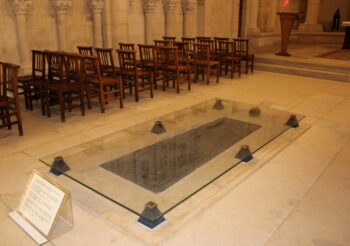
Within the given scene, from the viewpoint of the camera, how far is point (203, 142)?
133 inches

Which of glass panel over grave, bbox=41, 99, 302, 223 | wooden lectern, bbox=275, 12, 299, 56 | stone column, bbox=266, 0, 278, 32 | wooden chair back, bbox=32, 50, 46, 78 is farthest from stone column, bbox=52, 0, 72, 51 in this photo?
stone column, bbox=266, 0, 278, 32

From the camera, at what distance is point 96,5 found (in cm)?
645

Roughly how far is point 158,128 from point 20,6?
11.2 ft

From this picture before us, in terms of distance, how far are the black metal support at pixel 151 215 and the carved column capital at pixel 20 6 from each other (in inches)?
181

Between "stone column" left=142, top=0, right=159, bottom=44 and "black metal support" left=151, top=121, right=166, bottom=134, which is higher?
"stone column" left=142, top=0, right=159, bottom=44

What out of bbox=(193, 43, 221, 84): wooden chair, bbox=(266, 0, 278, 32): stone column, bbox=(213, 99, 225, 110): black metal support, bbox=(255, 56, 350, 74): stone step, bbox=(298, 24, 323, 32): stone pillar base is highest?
bbox=(266, 0, 278, 32): stone column

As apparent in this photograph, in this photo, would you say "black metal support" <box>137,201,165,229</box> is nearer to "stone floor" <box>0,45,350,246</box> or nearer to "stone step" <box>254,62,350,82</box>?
"stone floor" <box>0,45,350,246</box>

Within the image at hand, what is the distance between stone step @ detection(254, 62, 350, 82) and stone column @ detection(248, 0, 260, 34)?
300cm

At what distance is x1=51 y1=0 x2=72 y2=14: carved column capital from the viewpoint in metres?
5.84

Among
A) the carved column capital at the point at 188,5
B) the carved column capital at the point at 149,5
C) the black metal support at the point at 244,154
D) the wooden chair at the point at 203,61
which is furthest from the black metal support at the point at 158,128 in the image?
the carved column capital at the point at 188,5

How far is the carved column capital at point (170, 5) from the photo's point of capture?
26.2 feet

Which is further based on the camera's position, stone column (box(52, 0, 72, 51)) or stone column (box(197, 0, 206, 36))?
stone column (box(197, 0, 206, 36))

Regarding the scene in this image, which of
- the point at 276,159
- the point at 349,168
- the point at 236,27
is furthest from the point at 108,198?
the point at 236,27

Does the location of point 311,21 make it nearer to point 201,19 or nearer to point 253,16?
point 253,16
